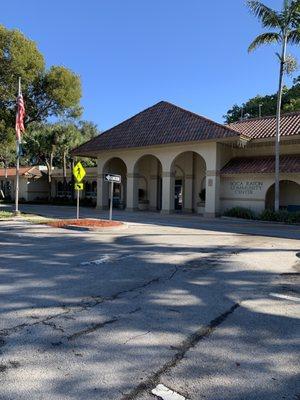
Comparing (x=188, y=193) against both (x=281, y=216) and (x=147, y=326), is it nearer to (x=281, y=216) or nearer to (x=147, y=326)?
(x=281, y=216)

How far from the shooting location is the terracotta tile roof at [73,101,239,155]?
27.1m

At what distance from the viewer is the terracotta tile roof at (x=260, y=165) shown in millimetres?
25122

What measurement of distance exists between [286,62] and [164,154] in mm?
9885

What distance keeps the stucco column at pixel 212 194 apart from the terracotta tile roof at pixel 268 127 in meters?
3.31

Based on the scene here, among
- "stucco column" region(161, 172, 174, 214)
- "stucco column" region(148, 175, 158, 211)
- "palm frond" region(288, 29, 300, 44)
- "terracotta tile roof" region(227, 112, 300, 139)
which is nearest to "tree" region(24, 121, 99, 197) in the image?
"stucco column" region(148, 175, 158, 211)

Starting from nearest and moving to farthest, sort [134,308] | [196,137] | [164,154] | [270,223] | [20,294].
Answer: [134,308] < [20,294] < [270,223] < [196,137] < [164,154]

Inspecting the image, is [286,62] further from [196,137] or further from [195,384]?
[195,384]

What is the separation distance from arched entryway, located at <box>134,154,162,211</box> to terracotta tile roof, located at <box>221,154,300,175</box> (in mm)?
7599

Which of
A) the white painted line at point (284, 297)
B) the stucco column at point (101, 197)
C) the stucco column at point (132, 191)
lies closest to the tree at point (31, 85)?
the stucco column at point (101, 197)

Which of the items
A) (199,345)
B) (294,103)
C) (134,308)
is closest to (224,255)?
(134,308)

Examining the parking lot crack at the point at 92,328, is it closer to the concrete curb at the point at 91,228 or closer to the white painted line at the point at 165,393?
the white painted line at the point at 165,393

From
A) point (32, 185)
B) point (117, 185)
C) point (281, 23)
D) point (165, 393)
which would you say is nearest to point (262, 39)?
point (281, 23)

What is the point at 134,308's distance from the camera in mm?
6203

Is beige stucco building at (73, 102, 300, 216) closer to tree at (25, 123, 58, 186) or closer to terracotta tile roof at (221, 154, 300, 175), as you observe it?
terracotta tile roof at (221, 154, 300, 175)
